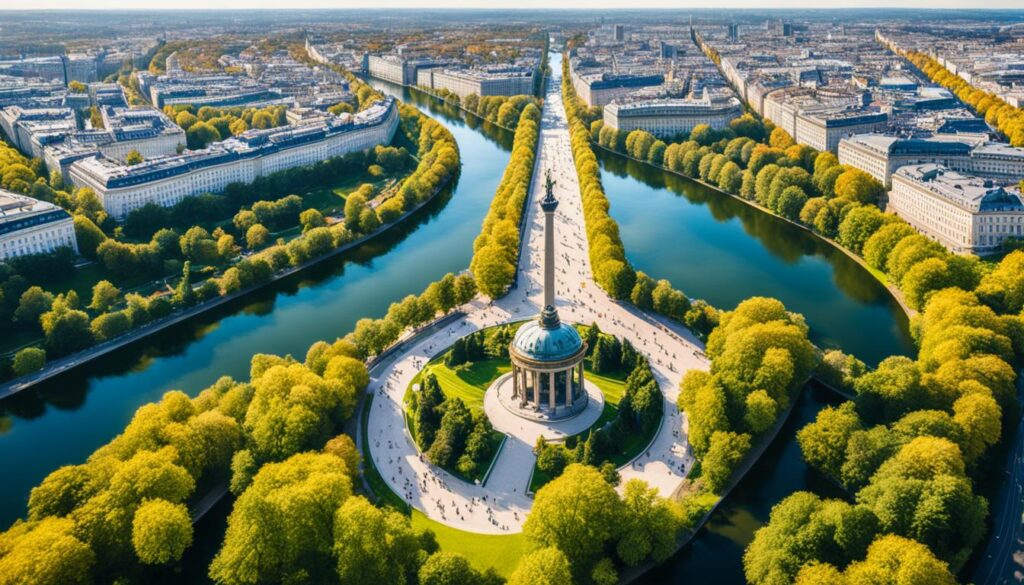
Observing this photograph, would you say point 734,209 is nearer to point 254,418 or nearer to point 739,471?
point 739,471

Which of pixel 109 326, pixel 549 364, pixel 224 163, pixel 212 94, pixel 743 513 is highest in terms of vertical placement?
pixel 212 94

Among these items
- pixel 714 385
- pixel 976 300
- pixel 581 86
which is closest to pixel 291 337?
pixel 714 385

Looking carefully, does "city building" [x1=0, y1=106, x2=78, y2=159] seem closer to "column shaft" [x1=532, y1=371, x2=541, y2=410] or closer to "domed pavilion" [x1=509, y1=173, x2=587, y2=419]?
"domed pavilion" [x1=509, y1=173, x2=587, y2=419]

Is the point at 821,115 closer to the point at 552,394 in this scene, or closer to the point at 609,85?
the point at 609,85

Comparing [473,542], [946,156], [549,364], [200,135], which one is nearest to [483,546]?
[473,542]

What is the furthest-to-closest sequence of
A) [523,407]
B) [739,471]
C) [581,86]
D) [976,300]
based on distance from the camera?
1. [581,86]
2. [976,300]
3. [523,407]
4. [739,471]

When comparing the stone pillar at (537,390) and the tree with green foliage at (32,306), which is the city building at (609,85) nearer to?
the tree with green foliage at (32,306)
